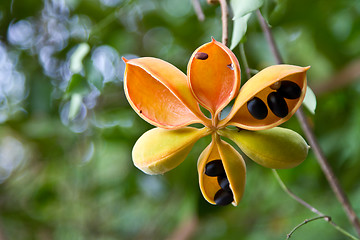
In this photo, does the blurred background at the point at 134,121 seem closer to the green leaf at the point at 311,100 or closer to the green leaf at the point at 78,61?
the green leaf at the point at 78,61

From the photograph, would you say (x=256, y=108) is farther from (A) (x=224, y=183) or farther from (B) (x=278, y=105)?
(A) (x=224, y=183)

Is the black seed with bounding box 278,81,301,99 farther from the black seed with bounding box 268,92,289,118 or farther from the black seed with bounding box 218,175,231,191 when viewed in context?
the black seed with bounding box 218,175,231,191

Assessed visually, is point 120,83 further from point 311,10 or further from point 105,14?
point 311,10

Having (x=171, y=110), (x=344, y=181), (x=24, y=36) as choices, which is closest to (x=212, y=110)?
(x=171, y=110)

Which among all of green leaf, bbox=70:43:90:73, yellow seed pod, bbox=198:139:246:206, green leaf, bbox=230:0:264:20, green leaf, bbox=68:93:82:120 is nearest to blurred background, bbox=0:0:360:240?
green leaf, bbox=70:43:90:73

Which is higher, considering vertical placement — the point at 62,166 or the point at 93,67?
the point at 93,67

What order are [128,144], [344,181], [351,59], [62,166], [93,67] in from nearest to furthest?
[93,67], [344,181], [351,59], [128,144], [62,166]

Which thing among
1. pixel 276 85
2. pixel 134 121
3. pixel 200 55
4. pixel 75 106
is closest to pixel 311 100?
pixel 276 85
